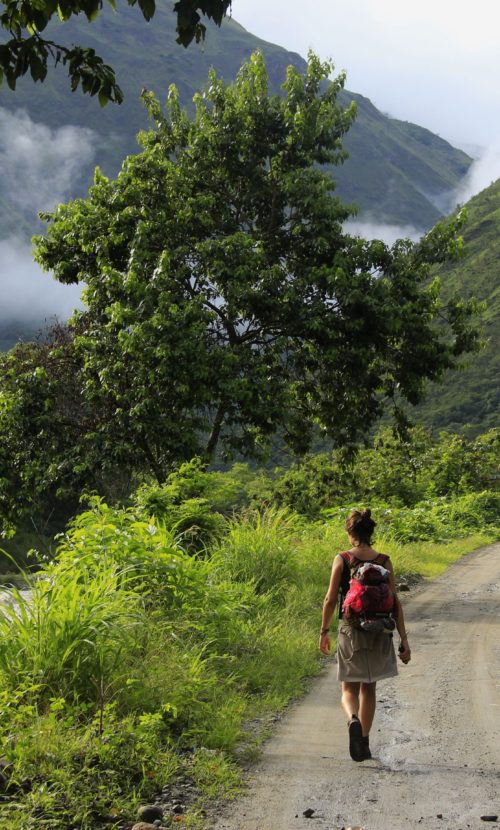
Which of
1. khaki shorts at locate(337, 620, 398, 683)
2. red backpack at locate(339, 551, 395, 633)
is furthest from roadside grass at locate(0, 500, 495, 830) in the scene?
red backpack at locate(339, 551, 395, 633)

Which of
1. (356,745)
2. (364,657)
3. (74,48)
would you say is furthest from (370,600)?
(74,48)

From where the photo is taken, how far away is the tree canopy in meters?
4.34

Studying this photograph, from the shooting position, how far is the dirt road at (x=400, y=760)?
4.95m

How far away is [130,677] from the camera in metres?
6.49

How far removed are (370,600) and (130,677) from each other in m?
1.88

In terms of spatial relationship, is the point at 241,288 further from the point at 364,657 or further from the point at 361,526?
the point at 364,657

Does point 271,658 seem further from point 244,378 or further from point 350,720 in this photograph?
point 244,378

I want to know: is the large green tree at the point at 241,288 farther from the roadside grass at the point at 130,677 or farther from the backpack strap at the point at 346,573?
the backpack strap at the point at 346,573

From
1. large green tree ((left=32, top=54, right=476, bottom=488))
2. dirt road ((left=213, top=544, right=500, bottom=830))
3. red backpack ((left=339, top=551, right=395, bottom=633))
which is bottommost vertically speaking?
dirt road ((left=213, top=544, right=500, bottom=830))

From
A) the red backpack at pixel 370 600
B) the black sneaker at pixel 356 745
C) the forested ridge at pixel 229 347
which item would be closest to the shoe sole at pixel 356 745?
the black sneaker at pixel 356 745

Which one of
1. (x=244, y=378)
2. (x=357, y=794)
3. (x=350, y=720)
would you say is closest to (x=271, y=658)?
(x=350, y=720)

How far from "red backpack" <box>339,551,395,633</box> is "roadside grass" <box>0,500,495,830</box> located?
121 centimetres

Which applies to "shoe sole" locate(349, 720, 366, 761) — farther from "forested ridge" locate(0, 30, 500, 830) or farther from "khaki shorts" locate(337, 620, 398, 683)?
"forested ridge" locate(0, 30, 500, 830)

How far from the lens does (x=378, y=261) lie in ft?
55.1
